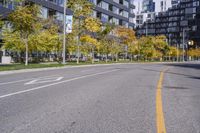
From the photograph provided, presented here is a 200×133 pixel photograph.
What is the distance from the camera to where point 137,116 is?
855 centimetres

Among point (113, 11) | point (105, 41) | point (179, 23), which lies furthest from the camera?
point (179, 23)

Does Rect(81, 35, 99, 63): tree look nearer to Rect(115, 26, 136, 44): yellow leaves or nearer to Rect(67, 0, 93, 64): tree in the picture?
Rect(67, 0, 93, 64): tree

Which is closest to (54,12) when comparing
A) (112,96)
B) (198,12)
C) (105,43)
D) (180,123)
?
(105,43)

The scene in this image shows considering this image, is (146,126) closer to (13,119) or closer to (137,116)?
(137,116)

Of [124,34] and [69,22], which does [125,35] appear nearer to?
[124,34]

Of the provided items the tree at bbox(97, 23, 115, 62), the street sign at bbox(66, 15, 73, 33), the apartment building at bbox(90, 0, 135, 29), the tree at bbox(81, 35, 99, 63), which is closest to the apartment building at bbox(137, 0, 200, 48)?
the apartment building at bbox(90, 0, 135, 29)

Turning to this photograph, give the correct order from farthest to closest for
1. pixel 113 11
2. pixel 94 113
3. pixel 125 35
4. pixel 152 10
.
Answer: pixel 152 10 → pixel 113 11 → pixel 125 35 → pixel 94 113

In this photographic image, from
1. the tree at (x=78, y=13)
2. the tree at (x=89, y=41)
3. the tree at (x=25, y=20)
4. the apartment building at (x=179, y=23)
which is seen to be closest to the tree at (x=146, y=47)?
the tree at (x=89, y=41)

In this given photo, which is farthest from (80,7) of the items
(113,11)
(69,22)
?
(113,11)

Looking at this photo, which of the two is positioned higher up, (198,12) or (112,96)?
(198,12)

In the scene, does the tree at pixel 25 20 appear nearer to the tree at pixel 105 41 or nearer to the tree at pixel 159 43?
the tree at pixel 105 41

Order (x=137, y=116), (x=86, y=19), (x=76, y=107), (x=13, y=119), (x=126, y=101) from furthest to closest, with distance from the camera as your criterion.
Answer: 1. (x=86, y=19)
2. (x=126, y=101)
3. (x=76, y=107)
4. (x=137, y=116)
5. (x=13, y=119)

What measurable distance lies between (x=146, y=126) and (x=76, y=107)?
111 inches

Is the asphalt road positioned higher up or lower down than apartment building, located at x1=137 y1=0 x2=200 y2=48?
lower down
